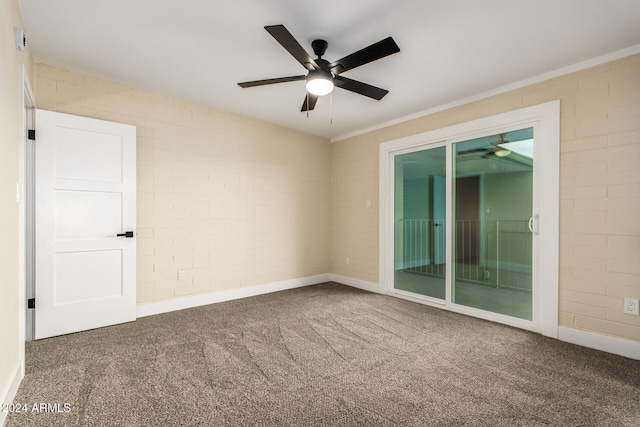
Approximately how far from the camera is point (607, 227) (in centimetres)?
279

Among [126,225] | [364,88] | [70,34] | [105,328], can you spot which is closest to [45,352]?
[105,328]

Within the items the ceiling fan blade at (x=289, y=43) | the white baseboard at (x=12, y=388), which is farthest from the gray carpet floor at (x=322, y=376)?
the ceiling fan blade at (x=289, y=43)

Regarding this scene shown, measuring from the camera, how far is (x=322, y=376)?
2.30m

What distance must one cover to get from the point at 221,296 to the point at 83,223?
181cm

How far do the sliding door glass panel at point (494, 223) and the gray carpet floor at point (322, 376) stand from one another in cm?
45

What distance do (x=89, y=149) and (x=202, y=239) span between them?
1.56 metres

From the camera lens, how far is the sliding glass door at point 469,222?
3.40 m

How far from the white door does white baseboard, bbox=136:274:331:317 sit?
232 millimetres

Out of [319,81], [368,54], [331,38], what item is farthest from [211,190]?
[368,54]

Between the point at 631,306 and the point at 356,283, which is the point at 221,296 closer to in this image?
the point at 356,283

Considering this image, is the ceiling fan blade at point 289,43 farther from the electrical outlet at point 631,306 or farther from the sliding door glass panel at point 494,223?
the electrical outlet at point 631,306

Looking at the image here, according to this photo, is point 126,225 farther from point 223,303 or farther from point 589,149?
point 589,149

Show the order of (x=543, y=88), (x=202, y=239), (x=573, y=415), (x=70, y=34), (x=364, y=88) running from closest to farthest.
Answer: (x=573, y=415) < (x=70, y=34) < (x=364, y=88) < (x=543, y=88) < (x=202, y=239)

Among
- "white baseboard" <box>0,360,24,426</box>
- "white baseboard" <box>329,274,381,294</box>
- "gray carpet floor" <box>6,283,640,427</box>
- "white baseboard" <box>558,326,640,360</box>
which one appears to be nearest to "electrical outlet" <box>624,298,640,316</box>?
"white baseboard" <box>558,326,640,360</box>
